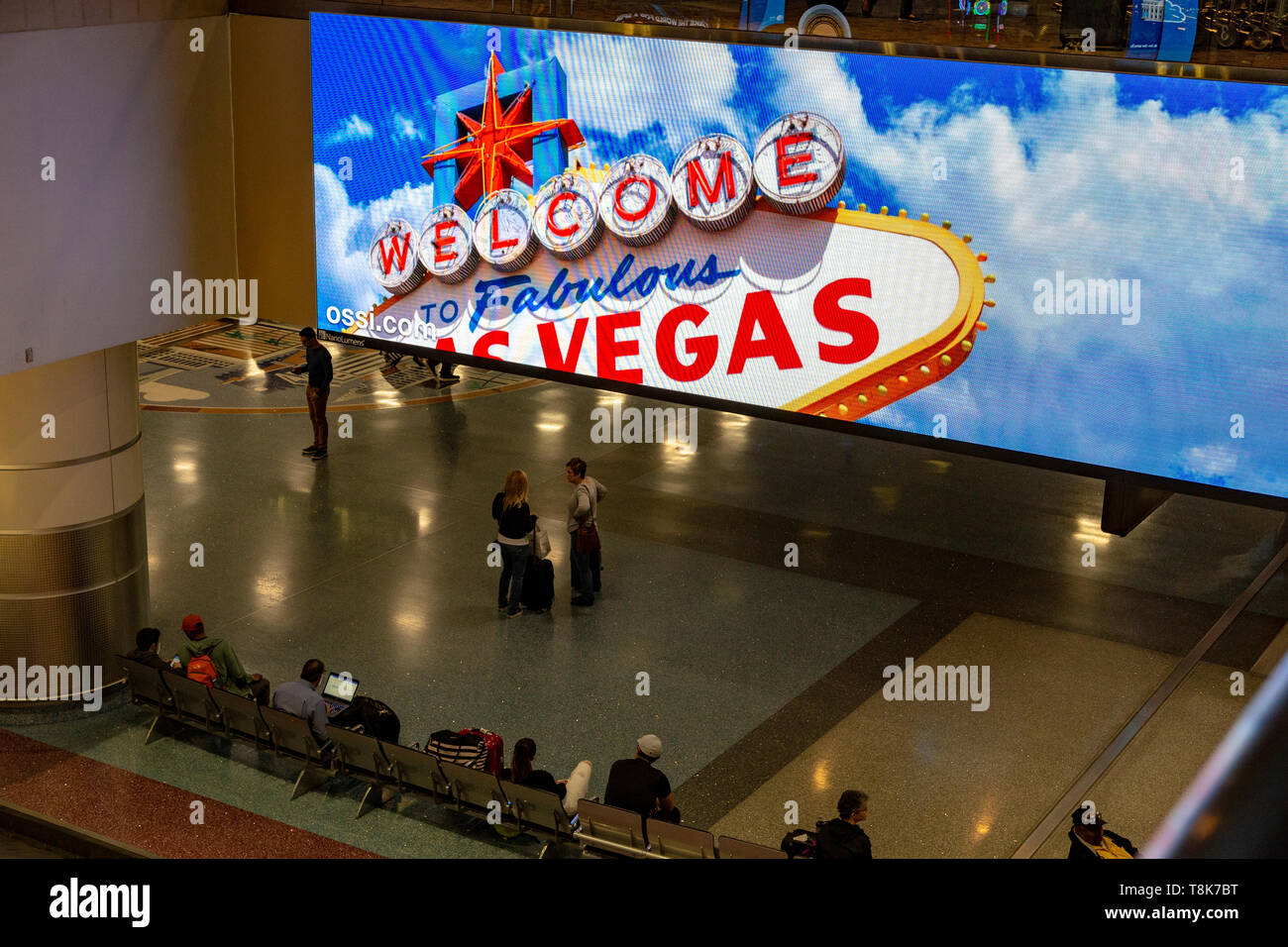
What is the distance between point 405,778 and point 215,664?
2019 millimetres

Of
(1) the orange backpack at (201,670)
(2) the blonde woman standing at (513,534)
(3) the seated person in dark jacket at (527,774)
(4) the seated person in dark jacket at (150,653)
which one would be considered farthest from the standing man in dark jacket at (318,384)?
(3) the seated person in dark jacket at (527,774)

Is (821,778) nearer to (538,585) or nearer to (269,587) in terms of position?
(538,585)

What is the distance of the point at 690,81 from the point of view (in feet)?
30.2

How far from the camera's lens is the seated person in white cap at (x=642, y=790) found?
8500 millimetres

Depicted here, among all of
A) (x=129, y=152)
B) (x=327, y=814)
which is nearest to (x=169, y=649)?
(x=327, y=814)

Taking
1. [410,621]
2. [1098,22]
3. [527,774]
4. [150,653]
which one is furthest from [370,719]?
[1098,22]

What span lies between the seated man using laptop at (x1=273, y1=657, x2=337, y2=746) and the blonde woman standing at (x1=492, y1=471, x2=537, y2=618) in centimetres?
276

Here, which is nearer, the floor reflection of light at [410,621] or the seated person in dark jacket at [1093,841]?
the seated person in dark jacket at [1093,841]

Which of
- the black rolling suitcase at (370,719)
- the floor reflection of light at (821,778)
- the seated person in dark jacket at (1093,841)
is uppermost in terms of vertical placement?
the seated person in dark jacket at (1093,841)

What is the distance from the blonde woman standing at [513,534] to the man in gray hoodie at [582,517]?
43 cm

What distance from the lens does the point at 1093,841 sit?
7621 millimetres

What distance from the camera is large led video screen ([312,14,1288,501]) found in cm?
777

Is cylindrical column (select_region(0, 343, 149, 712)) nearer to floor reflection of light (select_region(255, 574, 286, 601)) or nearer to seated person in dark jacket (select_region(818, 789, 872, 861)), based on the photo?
floor reflection of light (select_region(255, 574, 286, 601))

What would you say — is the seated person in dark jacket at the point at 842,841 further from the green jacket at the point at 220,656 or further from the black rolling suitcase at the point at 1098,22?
the green jacket at the point at 220,656
